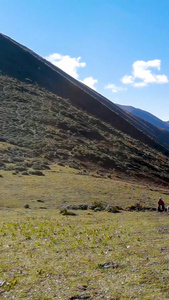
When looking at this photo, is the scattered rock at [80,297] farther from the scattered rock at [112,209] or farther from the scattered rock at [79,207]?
the scattered rock at [112,209]

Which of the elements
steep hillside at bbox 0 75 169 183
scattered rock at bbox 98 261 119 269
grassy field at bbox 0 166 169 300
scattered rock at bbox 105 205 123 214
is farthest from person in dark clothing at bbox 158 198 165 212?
scattered rock at bbox 98 261 119 269

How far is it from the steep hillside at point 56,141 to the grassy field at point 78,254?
1567cm

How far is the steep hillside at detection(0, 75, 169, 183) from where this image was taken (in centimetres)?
4694

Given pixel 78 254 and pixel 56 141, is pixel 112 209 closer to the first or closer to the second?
pixel 78 254

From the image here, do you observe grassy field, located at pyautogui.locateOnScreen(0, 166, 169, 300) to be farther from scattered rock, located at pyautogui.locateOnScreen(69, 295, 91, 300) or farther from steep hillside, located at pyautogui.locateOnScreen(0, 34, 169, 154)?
steep hillside, located at pyautogui.locateOnScreen(0, 34, 169, 154)

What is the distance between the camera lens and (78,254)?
509 inches

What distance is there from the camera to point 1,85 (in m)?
80.6

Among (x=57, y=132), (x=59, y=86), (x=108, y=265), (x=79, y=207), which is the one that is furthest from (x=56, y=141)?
(x=59, y=86)

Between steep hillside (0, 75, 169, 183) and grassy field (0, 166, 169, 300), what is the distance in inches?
617

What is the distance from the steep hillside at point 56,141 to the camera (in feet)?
154

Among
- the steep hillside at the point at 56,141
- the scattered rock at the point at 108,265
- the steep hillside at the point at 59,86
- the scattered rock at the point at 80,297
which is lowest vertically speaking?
the scattered rock at the point at 80,297

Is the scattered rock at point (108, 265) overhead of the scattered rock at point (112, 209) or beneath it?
overhead

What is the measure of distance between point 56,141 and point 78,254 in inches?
1759

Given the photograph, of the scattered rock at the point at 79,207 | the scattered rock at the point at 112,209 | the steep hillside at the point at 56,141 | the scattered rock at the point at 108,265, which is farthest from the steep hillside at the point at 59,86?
the scattered rock at the point at 108,265
